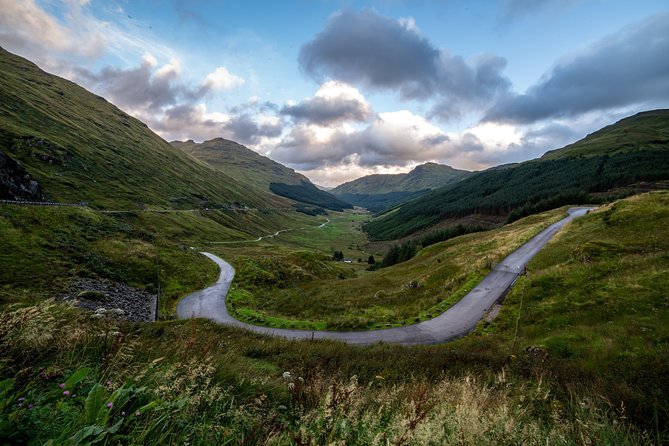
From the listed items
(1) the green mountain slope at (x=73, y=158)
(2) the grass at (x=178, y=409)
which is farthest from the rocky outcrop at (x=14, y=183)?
(2) the grass at (x=178, y=409)

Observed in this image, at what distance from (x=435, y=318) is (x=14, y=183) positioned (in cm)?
9082

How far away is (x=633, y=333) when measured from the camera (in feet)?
55.0

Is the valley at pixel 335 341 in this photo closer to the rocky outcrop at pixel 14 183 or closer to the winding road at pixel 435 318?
the winding road at pixel 435 318

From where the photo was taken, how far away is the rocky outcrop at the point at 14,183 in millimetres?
62084

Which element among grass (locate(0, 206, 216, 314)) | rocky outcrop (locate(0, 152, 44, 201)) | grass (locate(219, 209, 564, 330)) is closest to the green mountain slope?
rocky outcrop (locate(0, 152, 44, 201))

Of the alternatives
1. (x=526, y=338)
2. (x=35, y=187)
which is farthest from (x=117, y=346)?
(x=35, y=187)

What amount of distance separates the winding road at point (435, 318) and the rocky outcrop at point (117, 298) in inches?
143

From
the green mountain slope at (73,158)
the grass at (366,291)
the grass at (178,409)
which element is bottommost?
the grass at (366,291)

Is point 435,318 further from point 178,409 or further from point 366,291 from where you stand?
point 178,409

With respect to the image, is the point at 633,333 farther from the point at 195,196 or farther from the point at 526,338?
the point at 195,196

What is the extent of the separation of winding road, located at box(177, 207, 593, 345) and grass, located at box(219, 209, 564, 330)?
1213mm

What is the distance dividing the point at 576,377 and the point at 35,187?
107m

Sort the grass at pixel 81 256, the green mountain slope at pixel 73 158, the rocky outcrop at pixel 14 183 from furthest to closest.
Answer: the green mountain slope at pixel 73 158 → the rocky outcrop at pixel 14 183 → the grass at pixel 81 256

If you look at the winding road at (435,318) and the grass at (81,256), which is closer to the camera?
the winding road at (435,318)
